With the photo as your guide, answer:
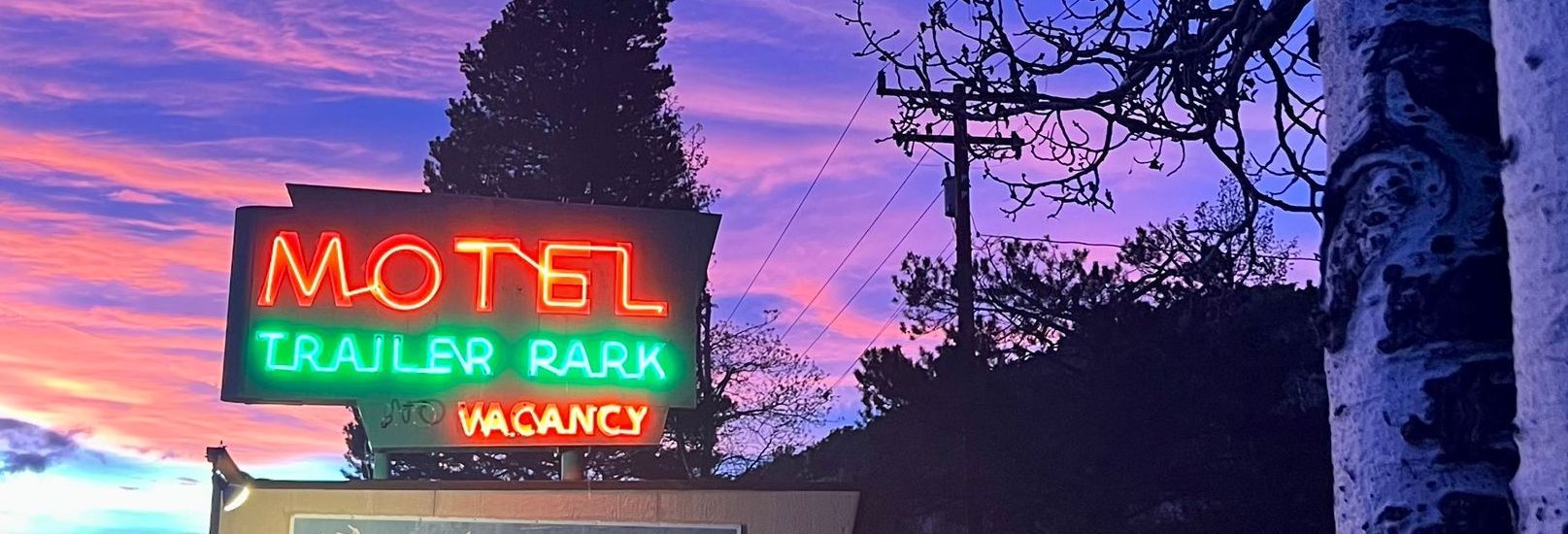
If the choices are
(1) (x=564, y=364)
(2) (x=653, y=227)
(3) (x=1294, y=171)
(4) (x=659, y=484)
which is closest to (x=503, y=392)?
(1) (x=564, y=364)

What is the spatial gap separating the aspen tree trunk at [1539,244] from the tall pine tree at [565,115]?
27.3 metres

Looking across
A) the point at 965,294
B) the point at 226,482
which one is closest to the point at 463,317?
the point at 226,482

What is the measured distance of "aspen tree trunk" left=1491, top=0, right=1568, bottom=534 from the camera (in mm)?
1363

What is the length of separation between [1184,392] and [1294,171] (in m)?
14.9

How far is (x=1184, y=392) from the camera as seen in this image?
19250 mm

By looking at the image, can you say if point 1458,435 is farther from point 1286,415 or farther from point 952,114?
point 1286,415

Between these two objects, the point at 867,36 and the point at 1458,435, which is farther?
the point at 867,36

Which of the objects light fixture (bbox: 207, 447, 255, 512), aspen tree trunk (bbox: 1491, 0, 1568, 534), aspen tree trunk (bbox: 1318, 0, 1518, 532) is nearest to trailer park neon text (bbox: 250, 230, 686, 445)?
light fixture (bbox: 207, 447, 255, 512)

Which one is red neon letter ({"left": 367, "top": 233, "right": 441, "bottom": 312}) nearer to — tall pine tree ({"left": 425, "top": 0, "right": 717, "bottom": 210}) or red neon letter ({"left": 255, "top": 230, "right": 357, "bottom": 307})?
red neon letter ({"left": 255, "top": 230, "right": 357, "bottom": 307})

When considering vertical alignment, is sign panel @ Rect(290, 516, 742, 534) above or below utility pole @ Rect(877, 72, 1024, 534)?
below

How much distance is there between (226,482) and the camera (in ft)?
30.1

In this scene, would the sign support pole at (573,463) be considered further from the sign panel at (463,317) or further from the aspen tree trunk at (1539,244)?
the aspen tree trunk at (1539,244)

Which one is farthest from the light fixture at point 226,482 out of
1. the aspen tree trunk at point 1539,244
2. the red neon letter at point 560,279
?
the aspen tree trunk at point 1539,244

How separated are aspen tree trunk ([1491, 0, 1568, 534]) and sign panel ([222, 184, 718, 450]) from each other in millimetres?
11053
